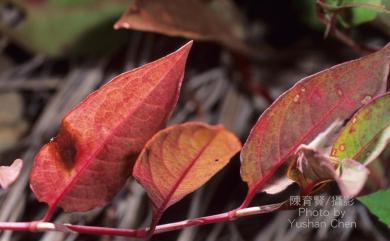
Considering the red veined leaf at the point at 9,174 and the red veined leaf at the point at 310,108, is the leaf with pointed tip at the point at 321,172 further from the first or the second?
the red veined leaf at the point at 9,174

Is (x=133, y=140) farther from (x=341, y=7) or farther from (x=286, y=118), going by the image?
Result: (x=341, y=7)

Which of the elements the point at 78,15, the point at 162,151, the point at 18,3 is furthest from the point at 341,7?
the point at 18,3

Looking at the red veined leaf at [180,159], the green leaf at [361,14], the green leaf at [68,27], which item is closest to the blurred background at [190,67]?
the green leaf at [68,27]

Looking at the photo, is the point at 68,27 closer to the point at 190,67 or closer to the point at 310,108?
the point at 190,67

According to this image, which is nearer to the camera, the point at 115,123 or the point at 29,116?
the point at 115,123

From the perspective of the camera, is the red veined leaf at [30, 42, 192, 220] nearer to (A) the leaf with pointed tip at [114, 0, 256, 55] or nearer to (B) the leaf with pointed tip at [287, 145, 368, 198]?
(B) the leaf with pointed tip at [287, 145, 368, 198]

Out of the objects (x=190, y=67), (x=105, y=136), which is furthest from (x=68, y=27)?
(x=105, y=136)
